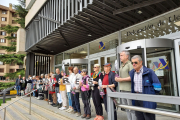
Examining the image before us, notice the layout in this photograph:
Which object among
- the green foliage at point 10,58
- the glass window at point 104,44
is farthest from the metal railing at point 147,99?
the green foliage at point 10,58

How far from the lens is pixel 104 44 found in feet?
30.9

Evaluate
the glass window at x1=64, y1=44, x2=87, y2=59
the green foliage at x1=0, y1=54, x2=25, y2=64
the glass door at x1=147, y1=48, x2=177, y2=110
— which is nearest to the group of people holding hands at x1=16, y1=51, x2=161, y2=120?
the glass door at x1=147, y1=48, x2=177, y2=110

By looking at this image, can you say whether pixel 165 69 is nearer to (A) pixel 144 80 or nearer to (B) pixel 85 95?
(B) pixel 85 95

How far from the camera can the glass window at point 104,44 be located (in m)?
8.59

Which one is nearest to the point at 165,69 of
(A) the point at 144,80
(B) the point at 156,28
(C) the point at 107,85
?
(B) the point at 156,28

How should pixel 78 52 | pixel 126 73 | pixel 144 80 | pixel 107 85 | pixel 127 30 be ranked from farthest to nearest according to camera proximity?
1. pixel 78 52
2. pixel 127 30
3. pixel 126 73
4. pixel 144 80
5. pixel 107 85

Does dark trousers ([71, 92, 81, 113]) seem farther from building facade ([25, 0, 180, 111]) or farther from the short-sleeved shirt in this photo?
the short-sleeved shirt

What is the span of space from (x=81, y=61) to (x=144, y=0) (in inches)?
252

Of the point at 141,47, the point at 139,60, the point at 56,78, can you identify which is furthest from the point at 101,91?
the point at 56,78

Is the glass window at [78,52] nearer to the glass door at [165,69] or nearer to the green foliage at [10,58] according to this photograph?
the glass door at [165,69]

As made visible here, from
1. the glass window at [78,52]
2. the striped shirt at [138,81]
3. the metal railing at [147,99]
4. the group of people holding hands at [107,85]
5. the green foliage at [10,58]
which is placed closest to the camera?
the metal railing at [147,99]

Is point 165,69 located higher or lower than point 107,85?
higher

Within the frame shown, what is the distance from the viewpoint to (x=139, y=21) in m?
6.90

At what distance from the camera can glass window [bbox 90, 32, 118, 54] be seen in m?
8.59
